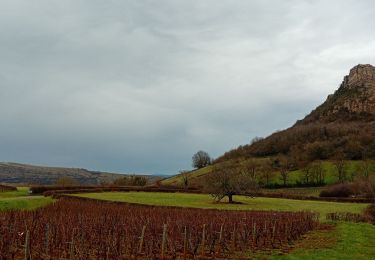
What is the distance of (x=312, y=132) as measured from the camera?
18688cm

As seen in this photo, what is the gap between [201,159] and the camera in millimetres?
190250

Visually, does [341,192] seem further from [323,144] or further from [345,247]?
[323,144]

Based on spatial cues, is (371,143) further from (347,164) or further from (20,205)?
(20,205)

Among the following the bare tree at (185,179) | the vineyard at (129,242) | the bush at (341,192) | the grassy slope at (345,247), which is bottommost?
the grassy slope at (345,247)

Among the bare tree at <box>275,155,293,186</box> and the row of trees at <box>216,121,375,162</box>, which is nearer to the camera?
the bare tree at <box>275,155,293,186</box>

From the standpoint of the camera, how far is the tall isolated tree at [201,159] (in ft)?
616

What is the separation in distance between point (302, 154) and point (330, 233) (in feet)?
409

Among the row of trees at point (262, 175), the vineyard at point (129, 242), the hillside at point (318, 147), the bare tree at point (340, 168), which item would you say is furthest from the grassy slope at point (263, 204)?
the hillside at point (318, 147)

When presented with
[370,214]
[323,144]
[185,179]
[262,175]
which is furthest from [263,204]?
[323,144]

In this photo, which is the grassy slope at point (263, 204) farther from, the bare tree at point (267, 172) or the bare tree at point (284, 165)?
the bare tree at point (267, 172)

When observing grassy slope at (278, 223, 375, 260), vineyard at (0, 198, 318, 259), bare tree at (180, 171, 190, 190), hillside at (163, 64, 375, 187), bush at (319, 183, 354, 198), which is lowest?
grassy slope at (278, 223, 375, 260)

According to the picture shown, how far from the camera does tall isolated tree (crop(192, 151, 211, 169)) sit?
188m

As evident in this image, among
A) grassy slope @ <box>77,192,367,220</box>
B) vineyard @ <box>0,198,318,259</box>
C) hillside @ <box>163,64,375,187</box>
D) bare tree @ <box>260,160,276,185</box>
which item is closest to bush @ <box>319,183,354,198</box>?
grassy slope @ <box>77,192,367,220</box>

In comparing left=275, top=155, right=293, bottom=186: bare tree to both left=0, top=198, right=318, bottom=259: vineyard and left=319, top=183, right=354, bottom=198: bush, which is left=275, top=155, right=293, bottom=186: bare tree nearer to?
left=319, top=183, right=354, bottom=198: bush
